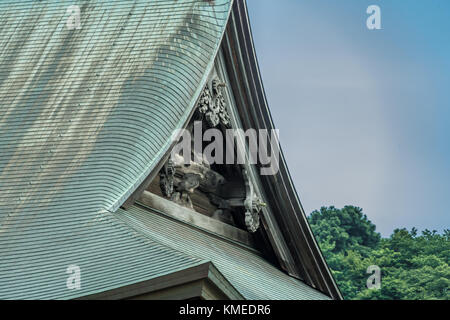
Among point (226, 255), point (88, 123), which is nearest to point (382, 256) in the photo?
point (226, 255)

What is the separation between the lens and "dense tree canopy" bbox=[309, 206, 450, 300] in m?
40.6

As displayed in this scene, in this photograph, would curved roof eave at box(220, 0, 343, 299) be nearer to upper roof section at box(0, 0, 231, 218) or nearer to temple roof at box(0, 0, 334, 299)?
temple roof at box(0, 0, 334, 299)

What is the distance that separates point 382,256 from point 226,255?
108 ft

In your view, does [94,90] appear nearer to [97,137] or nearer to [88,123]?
[88,123]

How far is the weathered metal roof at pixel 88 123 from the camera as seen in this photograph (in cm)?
962

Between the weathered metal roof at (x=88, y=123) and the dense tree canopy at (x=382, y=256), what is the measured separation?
28.3 meters

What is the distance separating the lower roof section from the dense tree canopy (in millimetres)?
26983

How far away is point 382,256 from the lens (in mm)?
44281

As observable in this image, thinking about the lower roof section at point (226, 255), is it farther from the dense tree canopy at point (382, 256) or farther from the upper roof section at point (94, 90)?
the dense tree canopy at point (382, 256)

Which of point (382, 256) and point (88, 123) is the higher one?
point (382, 256)

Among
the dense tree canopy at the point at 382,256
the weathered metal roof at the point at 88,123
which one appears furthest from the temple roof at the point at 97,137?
the dense tree canopy at the point at 382,256

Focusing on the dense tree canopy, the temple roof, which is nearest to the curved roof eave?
the temple roof

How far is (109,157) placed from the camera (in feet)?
36.1

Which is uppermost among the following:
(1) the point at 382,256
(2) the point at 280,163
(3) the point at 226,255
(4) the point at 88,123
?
(1) the point at 382,256
